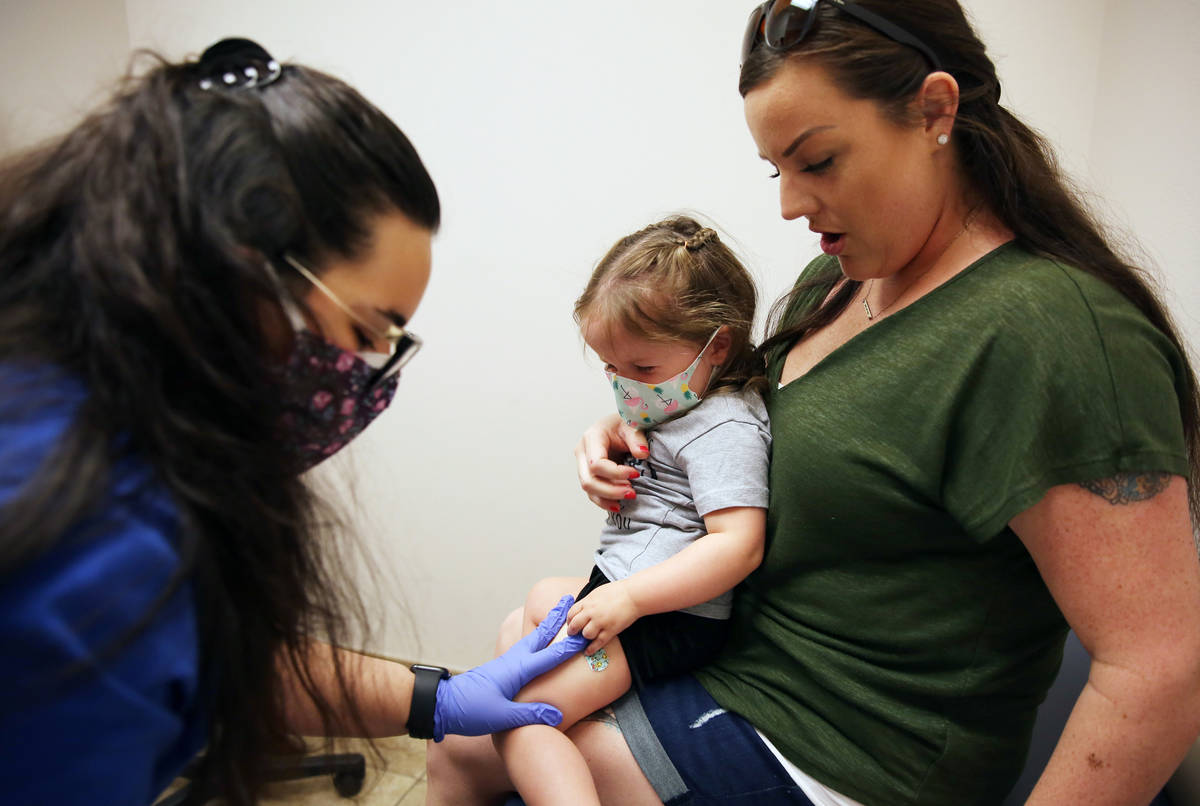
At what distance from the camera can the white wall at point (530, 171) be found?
153cm

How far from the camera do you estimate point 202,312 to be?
63 centimetres

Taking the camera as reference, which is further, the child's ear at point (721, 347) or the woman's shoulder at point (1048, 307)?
the child's ear at point (721, 347)

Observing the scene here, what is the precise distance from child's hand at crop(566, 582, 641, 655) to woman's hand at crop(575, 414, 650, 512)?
0.63 feet

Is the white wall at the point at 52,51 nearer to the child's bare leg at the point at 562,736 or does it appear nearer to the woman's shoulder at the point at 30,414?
the woman's shoulder at the point at 30,414

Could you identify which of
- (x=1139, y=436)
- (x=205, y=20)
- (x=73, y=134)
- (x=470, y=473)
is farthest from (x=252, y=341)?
(x=205, y=20)

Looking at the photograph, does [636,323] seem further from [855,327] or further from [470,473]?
[470,473]

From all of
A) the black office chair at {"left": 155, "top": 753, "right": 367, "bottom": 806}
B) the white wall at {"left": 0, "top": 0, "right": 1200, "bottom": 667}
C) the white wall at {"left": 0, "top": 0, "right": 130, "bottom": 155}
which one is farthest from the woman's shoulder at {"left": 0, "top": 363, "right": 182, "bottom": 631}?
the white wall at {"left": 0, "top": 0, "right": 130, "bottom": 155}

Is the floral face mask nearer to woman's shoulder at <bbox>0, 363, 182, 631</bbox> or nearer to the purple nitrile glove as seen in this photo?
woman's shoulder at <bbox>0, 363, 182, 631</bbox>

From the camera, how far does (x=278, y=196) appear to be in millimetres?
658

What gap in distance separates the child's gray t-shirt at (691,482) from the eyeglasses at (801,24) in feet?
1.69

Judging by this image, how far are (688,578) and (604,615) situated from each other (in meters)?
0.13

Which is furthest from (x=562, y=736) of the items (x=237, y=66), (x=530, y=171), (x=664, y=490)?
(x=530, y=171)

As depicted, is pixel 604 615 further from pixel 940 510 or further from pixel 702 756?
pixel 940 510

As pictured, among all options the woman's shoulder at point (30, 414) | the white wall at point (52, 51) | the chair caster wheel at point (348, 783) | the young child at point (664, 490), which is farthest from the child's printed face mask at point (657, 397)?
the white wall at point (52, 51)
